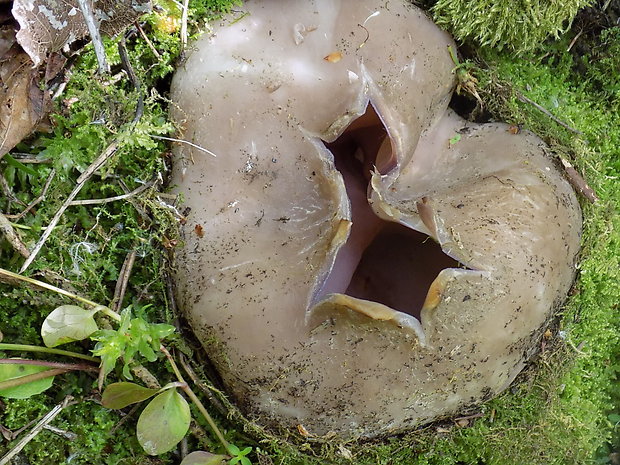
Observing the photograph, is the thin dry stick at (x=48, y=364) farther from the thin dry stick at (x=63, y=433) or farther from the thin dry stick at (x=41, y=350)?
the thin dry stick at (x=63, y=433)

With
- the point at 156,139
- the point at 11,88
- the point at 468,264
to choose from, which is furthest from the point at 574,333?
the point at 11,88

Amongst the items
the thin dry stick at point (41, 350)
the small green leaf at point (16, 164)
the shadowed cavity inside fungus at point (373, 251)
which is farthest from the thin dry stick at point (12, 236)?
the shadowed cavity inside fungus at point (373, 251)

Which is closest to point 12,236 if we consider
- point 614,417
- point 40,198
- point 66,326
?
point 40,198

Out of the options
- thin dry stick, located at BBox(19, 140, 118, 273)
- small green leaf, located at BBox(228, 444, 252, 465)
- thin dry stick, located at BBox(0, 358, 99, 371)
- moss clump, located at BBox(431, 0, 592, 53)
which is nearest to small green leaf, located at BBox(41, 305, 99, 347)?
thin dry stick, located at BBox(0, 358, 99, 371)

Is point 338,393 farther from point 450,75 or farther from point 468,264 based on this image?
point 450,75

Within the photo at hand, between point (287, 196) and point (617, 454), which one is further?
point (617, 454)

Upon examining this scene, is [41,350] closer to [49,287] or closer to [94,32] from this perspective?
[49,287]

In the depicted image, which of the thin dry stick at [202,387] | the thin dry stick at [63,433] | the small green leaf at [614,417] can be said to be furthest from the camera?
the small green leaf at [614,417]
